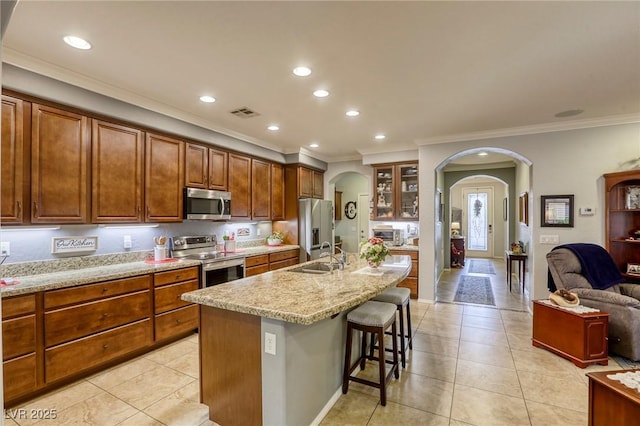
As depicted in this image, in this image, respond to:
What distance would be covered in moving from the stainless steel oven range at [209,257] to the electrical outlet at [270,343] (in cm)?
218

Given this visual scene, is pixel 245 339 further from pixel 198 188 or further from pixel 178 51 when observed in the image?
pixel 198 188

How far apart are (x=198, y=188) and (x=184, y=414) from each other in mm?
2692

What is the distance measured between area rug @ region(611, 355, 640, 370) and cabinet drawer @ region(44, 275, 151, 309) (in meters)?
4.79

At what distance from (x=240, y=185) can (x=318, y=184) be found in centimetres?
210

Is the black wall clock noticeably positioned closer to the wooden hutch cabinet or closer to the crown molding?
the crown molding

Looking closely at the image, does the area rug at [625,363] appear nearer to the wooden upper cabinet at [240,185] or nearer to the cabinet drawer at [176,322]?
the cabinet drawer at [176,322]

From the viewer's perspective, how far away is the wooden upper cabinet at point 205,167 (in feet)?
13.8

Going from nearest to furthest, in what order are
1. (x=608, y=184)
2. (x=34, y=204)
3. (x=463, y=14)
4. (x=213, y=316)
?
(x=463, y=14) < (x=213, y=316) < (x=34, y=204) < (x=608, y=184)

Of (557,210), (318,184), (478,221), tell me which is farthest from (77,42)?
(478,221)

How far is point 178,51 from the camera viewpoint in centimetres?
254

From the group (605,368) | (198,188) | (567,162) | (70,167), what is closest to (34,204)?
(70,167)

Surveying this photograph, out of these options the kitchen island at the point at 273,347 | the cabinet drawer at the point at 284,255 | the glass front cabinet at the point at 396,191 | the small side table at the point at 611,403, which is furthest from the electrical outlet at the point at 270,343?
the glass front cabinet at the point at 396,191

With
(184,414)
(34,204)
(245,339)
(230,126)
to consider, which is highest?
(230,126)

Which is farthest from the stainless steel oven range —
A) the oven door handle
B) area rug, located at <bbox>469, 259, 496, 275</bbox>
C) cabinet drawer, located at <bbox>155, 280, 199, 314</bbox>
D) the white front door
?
the white front door
